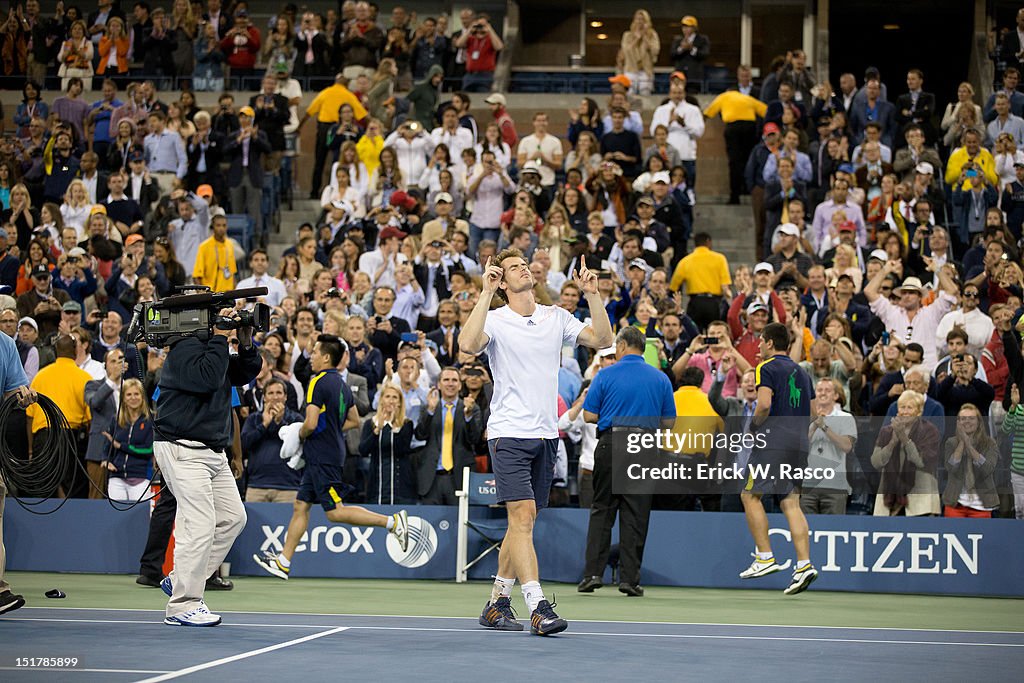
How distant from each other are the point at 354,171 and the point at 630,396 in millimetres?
10082

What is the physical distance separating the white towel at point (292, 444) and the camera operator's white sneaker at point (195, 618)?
458cm

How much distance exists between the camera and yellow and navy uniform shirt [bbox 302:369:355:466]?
42.8 feet

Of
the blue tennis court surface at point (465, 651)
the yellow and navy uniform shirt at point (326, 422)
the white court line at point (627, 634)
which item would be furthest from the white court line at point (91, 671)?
the yellow and navy uniform shirt at point (326, 422)

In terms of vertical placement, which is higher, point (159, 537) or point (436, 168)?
point (436, 168)

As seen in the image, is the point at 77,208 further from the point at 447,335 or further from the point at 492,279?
the point at 492,279

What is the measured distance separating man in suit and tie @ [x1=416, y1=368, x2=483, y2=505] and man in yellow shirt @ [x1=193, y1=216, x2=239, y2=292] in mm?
5621

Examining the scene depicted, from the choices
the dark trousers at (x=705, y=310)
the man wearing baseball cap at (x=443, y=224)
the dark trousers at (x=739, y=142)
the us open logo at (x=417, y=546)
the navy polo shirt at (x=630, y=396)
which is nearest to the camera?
the navy polo shirt at (x=630, y=396)

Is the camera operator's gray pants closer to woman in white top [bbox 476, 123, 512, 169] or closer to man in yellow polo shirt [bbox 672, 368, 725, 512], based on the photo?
man in yellow polo shirt [bbox 672, 368, 725, 512]

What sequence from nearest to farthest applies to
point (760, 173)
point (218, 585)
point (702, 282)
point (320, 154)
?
point (218, 585), point (702, 282), point (760, 173), point (320, 154)

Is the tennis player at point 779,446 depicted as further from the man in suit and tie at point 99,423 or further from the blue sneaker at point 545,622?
the man in suit and tie at point 99,423

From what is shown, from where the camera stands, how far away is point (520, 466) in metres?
9.01

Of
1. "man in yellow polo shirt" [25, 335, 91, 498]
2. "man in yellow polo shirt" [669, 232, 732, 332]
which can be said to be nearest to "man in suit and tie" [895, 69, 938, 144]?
"man in yellow polo shirt" [669, 232, 732, 332]

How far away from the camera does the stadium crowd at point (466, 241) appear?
14547 mm

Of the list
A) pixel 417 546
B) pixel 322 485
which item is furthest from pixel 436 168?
pixel 322 485
